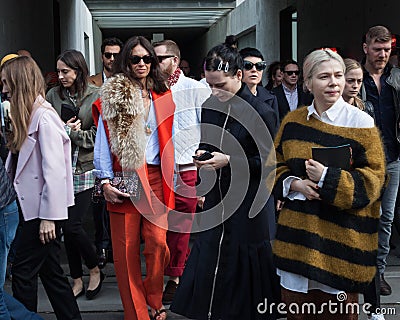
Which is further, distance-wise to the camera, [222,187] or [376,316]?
[376,316]

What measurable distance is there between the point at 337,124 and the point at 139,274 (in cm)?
192

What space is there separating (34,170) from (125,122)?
0.73 m

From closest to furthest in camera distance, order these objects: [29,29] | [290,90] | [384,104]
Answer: [384,104], [290,90], [29,29]

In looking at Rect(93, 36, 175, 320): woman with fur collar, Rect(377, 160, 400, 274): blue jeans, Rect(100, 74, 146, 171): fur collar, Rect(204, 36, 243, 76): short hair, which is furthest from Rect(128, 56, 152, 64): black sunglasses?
Rect(377, 160, 400, 274): blue jeans

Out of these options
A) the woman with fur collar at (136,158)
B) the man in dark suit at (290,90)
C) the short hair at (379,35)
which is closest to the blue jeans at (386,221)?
the short hair at (379,35)

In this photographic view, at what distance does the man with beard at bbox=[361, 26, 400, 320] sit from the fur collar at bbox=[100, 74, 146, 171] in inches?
72.8

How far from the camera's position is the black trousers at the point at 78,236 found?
5.61m

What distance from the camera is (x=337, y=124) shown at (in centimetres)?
383

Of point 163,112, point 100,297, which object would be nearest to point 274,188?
point 163,112

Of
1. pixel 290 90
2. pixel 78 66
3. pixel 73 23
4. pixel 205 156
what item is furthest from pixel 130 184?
pixel 73 23

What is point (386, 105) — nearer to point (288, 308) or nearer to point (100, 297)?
point (288, 308)

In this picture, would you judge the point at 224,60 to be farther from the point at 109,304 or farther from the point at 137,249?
the point at 109,304

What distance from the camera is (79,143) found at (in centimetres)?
580

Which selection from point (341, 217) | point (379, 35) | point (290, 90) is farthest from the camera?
point (290, 90)
